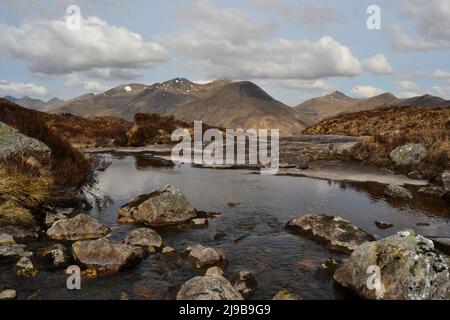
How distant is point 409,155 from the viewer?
3728 centimetres

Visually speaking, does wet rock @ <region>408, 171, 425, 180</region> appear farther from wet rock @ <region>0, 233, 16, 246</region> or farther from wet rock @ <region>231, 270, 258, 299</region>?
wet rock @ <region>0, 233, 16, 246</region>

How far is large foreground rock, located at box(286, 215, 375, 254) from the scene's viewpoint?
1614cm

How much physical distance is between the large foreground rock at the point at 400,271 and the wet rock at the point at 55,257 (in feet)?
30.3

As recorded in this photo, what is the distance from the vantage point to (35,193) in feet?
61.1

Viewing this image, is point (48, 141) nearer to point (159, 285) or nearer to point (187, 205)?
point (187, 205)

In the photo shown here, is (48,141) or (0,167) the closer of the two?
(0,167)

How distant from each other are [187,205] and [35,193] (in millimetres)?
7132

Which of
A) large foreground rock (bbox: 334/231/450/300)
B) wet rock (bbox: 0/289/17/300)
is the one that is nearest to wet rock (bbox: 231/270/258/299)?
large foreground rock (bbox: 334/231/450/300)

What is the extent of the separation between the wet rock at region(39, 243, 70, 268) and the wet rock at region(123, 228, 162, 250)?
2.43 m

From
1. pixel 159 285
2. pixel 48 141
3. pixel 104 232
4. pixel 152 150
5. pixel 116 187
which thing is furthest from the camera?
pixel 152 150

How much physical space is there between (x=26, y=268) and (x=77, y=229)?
3704 mm

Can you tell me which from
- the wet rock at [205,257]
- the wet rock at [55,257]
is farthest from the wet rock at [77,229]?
the wet rock at [205,257]

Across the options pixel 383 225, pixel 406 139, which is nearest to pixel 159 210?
pixel 383 225
